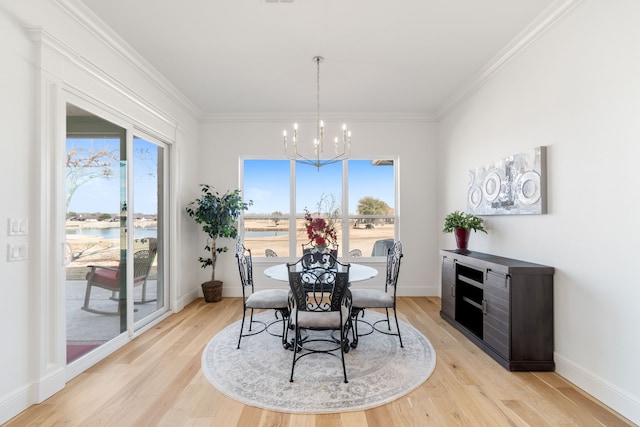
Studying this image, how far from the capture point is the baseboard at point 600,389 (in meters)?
1.84

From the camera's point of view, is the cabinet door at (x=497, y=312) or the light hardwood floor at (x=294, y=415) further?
the cabinet door at (x=497, y=312)

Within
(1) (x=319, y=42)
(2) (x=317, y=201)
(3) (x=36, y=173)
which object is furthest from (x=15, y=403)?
(2) (x=317, y=201)

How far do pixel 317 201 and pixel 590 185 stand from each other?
3.44m

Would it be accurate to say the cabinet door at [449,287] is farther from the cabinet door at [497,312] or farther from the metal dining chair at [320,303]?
the metal dining chair at [320,303]

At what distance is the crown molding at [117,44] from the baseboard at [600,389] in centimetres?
476

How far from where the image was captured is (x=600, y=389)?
2051 millimetres

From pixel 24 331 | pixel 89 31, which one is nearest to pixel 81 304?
pixel 24 331

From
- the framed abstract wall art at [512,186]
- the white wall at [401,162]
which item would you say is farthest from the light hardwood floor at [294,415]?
the white wall at [401,162]

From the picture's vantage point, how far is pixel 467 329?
10.3 ft

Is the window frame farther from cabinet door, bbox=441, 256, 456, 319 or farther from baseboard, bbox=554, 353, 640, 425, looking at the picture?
baseboard, bbox=554, 353, 640, 425

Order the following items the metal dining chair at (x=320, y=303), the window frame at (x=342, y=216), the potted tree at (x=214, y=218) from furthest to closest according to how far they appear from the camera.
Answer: the window frame at (x=342, y=216)
the potted tree at (x=214, y=218)
the metal dining chair at (x=320, y=303)

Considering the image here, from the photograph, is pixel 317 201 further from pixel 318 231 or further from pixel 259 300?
pixel 259 300

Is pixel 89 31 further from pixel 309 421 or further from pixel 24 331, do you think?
pixel 309 421

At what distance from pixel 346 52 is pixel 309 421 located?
3.17 m
